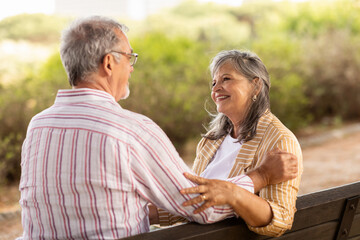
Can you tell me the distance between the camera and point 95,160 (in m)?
1.62

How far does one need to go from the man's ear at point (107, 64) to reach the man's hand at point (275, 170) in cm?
72

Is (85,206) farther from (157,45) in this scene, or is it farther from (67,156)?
(157,45)

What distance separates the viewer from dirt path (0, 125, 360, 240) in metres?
5.49

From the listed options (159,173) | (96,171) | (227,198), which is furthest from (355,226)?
(96,171)

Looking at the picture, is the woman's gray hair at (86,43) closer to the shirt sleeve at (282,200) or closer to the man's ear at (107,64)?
the man's ear at (107,64)

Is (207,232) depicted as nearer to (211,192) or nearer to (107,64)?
(211,192)

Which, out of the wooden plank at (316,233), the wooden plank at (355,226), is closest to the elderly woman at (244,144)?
the wooden plank at (316,233)

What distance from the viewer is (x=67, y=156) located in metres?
1.65

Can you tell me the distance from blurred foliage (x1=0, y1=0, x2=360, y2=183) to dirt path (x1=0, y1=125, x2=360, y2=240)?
847 millimetres

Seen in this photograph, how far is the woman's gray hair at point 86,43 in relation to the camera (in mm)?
1754

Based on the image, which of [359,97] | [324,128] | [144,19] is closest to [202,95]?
[324,128]

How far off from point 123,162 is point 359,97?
956 centimetres

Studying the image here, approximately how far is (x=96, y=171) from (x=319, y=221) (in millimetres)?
1025

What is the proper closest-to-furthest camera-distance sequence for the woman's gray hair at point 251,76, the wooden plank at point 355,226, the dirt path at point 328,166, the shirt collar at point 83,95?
the shirt collar at point 83,95 → the wooden plank at point 355,226 → the woman's gray hair at point 251,76 → the dirt path at point 328,166
